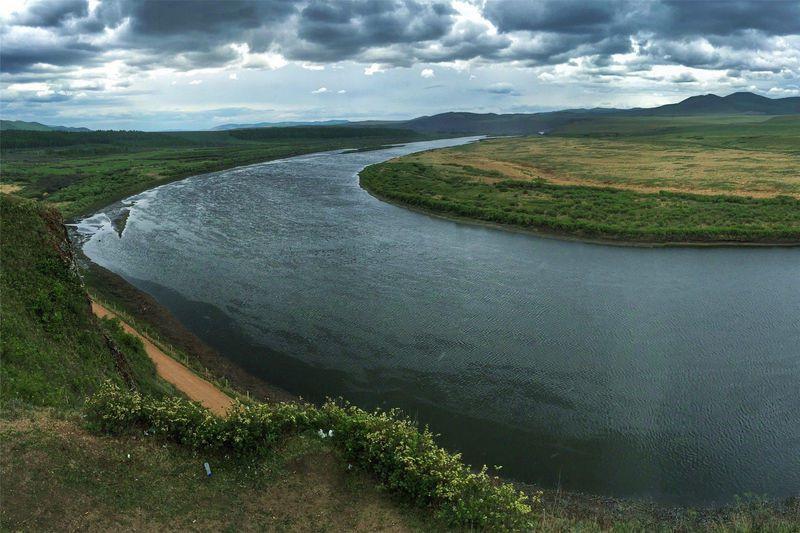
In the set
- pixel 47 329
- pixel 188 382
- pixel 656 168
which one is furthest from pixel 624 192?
pixel 47 329

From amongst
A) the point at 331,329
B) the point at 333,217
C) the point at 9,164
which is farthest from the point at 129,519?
the point at 9,164

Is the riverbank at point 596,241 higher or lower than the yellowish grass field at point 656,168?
lower

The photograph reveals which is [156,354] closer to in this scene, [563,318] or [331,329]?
[331,329]

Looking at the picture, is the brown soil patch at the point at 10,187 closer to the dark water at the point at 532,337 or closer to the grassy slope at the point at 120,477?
the dark water at the point at 532,337

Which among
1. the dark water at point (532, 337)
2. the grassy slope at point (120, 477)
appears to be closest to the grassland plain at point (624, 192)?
the dark water at point (532, 337)

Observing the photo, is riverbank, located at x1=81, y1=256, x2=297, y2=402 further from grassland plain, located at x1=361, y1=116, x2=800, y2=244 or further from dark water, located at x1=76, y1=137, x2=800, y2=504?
grassland plain, located at x1=361, y1=116, x2=800, y2=244
